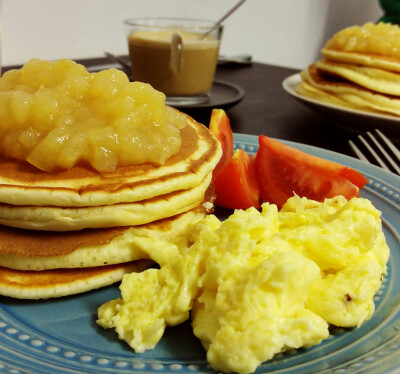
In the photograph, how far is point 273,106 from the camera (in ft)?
12.7

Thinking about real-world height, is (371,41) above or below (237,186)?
above

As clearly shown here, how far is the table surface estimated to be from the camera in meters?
3.20

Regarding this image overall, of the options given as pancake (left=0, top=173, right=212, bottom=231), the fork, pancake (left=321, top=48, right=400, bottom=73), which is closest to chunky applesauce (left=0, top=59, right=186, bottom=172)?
pancake (left=0, top=173, right=212, bottom=231)

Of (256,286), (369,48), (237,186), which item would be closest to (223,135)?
(237,186)

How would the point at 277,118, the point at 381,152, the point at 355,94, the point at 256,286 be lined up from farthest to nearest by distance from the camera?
the point at 277,118 → the point at 355,94 → the point at 381,152 → the point at 256,286

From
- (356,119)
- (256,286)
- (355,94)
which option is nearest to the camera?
(256,286)

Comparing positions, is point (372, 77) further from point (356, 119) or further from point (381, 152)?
point (381, 152)

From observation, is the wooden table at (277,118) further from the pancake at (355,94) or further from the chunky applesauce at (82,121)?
the chunky applesauce at (82,121)

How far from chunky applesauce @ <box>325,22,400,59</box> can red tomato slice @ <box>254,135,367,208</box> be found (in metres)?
1.46

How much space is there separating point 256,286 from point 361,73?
7.71ft

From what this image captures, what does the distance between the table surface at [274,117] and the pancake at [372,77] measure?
12.6 inches

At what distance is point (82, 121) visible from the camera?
61.8 inches

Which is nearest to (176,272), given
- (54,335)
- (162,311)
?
(162,311)

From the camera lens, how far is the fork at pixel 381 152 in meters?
2.58
